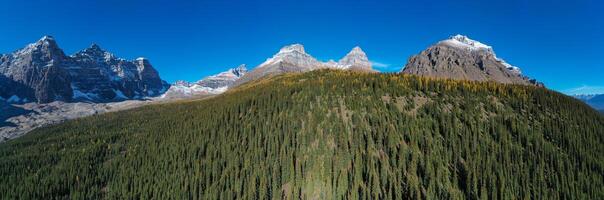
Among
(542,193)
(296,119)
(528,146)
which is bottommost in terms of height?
(542,193)

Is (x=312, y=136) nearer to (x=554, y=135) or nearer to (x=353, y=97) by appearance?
(x=353, y=97)

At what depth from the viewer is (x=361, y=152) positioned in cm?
13412

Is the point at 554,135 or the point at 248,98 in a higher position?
the point at 248,98

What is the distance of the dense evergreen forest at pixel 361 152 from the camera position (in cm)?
12925

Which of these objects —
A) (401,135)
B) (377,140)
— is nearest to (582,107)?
(401,135)

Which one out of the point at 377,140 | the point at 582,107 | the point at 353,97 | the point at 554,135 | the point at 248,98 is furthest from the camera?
the point at 248,98

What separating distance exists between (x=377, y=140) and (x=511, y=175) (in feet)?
160

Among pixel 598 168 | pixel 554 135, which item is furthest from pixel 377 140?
pixel 598 168

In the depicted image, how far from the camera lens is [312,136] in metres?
141

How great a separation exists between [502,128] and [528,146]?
11364 millimetres

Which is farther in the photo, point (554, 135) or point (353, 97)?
point (353, 97)

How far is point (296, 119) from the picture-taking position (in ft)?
511

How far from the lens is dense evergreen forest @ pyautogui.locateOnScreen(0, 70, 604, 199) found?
129250 millimetres

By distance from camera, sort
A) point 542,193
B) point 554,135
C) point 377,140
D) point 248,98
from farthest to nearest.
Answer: point 248,98, point 554,135, point 377,140, point 542,193
